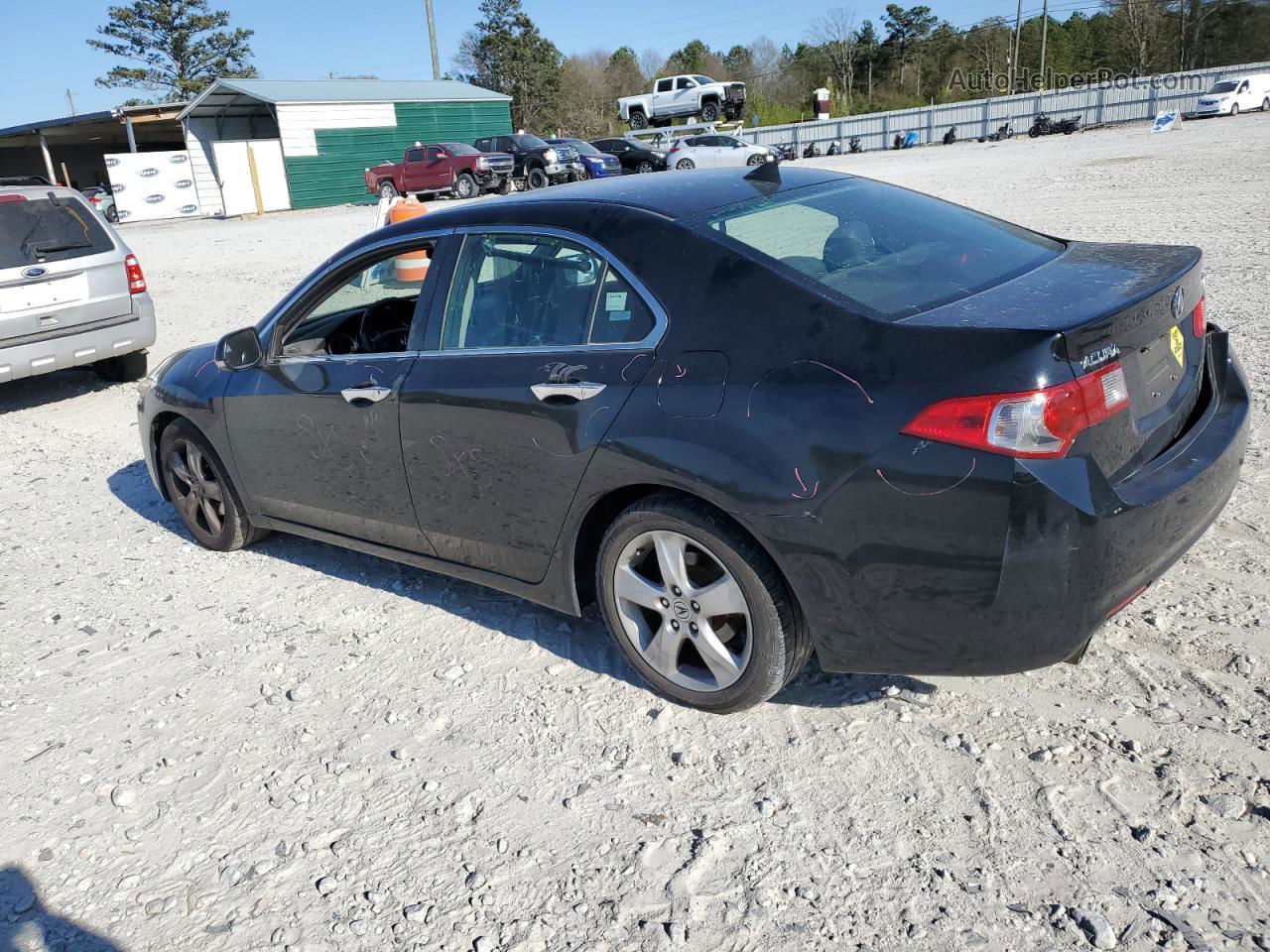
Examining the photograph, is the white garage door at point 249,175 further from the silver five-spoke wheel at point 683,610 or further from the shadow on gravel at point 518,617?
the silver five-spoke wheel at point 683,610

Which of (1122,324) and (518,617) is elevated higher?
(1122,324)

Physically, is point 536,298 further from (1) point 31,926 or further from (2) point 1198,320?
(1) point 31,926

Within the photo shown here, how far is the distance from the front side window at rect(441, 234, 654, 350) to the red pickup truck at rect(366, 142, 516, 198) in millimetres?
29622

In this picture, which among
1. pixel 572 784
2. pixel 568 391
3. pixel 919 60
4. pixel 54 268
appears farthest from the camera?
pixel 919 60

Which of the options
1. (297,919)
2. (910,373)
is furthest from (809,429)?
(297,919)

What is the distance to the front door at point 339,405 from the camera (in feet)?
13.1

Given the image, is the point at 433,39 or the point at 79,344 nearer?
the point at 79,344

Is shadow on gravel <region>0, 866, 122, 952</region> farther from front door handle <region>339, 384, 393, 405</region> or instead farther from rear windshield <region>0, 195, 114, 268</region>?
rear windshield <region>0, 195, 114, 268</region>

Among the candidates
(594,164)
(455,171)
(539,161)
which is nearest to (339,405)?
(539,161)

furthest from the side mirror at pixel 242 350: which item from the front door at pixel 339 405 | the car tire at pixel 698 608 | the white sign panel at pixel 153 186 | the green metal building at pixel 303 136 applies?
the white sign panel at pixel 153 186

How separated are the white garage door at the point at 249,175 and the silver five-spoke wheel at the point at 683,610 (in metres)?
40.2

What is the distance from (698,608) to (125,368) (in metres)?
8.11

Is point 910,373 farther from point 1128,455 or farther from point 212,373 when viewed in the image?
point 212,373

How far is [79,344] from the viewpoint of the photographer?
27.6 ft
